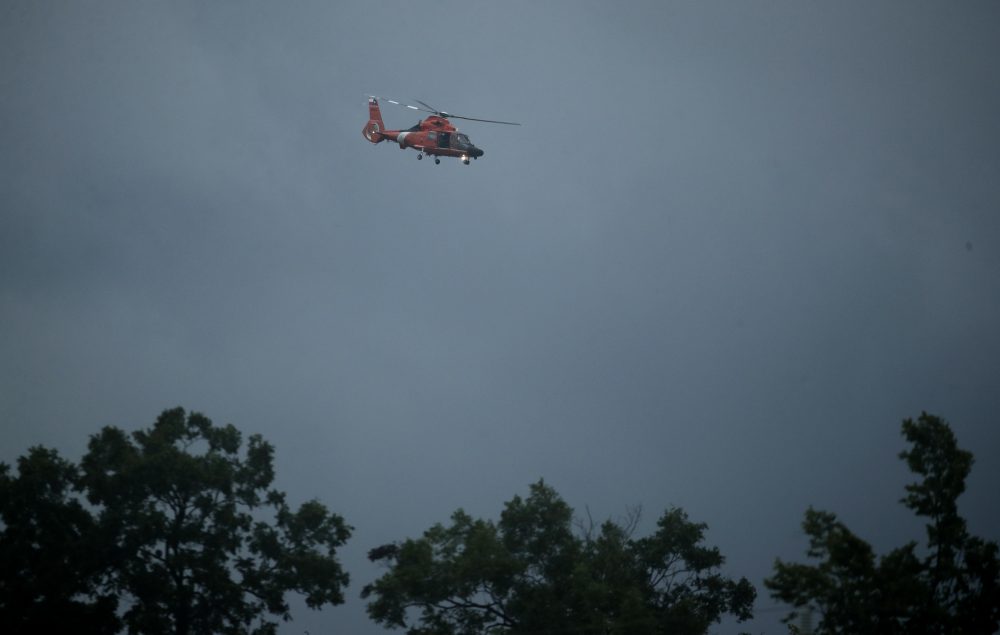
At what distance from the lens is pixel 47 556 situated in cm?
3688

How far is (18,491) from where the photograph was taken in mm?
37156

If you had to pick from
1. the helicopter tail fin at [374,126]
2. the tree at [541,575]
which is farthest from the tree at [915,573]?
the helicopter tail fin at [374,126]

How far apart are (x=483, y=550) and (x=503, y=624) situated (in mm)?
2434

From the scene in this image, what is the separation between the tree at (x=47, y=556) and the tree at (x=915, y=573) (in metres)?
23.5

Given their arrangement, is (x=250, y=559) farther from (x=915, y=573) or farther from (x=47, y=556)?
(x=915, y=573)

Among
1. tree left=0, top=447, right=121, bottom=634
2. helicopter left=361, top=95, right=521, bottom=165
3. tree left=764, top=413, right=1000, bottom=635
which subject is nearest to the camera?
tree left=764, top=413, right=1000, bottom=635

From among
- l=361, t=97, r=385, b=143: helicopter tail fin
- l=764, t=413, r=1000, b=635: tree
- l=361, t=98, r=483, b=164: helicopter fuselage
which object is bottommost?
l=764, t=413, r=1000, b=635: tree

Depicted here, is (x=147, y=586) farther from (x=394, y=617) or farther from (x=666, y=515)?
(x=666, y=515)

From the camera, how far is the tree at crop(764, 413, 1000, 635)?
26.2m

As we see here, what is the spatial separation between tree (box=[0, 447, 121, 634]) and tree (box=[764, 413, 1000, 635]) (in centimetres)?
2349

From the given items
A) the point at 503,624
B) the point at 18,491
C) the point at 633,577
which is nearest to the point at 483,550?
the point at 503,624

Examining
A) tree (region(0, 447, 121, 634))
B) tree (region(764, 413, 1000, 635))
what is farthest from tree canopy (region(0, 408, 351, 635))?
tree (region(764, 413, 1000, 635))

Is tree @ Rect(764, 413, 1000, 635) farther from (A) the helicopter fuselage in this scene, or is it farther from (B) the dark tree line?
(A) the helicopter fuselage

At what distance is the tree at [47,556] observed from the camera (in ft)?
117
